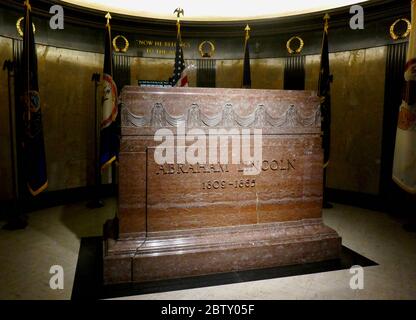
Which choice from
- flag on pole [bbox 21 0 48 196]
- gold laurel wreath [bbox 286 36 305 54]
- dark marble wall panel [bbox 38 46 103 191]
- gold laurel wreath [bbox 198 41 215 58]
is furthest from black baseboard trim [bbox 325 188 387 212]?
flag on pole [bbox 21 0 48 196]

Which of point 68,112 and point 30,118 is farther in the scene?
point 68,112

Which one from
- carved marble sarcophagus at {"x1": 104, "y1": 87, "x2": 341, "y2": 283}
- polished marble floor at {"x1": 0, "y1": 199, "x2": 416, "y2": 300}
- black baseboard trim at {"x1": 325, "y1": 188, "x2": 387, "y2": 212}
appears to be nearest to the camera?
polished marble floor at {"x1": 0, "y1": 199, "x2": 416, "y2": 300}

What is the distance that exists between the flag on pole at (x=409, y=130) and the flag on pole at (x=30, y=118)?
4633 millimetres

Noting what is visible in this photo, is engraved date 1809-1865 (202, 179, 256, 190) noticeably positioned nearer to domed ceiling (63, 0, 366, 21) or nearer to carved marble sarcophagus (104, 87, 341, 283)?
carved marble sarcophagus (104, 87, 341, 283)

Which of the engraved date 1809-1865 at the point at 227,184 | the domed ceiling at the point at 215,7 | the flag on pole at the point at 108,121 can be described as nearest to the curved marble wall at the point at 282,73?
the domed ceiling at the point at 215,7

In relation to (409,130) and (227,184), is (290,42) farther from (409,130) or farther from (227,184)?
(227,184)

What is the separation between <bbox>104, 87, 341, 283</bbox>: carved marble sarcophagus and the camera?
2.85 meters

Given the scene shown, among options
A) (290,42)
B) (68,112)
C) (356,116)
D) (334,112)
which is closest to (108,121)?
(68,112)

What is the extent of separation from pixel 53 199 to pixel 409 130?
213 inches

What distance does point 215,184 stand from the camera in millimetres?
3088

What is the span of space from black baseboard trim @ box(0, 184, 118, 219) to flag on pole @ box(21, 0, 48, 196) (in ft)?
1.60

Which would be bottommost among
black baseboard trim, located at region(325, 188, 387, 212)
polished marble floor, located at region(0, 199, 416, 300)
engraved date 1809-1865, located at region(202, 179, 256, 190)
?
polished marble floor, located at region(0, 199, 416, 300)

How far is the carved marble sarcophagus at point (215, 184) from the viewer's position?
2.85m
